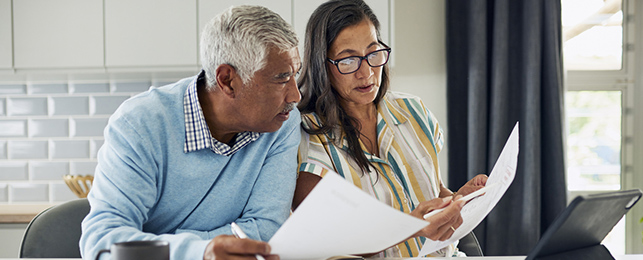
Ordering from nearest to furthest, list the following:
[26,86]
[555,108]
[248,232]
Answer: [248,232] < [555,108] < [26,86]

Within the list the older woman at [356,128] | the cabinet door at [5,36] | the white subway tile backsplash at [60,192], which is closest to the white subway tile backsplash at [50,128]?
the white subway tile backsplash at [60,192]

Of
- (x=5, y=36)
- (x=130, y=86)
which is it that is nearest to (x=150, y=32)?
(x=130, y=86)

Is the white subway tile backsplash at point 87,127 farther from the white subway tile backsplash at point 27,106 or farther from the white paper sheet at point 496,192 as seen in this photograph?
the white paper sheet at point 496,192

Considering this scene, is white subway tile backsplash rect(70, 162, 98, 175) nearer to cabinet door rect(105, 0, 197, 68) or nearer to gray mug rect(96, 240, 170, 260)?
cabinet door rect(105, 0, 197, 68)

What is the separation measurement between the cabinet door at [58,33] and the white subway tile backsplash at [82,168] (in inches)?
26.3

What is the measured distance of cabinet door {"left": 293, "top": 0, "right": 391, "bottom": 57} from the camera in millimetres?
2572

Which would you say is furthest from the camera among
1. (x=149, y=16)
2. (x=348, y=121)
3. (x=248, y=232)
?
(x=149, y=16)

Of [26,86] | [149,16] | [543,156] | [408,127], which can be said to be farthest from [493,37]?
[26,86]

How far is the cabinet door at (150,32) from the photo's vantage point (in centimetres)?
260

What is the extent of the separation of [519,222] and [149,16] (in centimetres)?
216

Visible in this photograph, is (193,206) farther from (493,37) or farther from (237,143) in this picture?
(493,37)

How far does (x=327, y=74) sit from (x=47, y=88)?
7.33ft

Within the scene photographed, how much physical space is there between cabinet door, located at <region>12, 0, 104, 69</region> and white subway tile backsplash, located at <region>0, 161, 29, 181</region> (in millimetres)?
734

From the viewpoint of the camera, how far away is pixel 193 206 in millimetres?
1223
